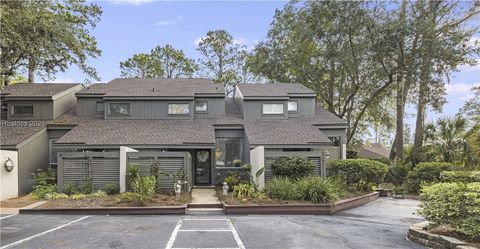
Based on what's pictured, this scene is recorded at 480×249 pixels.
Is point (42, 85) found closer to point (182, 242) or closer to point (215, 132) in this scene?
point (215, 132)

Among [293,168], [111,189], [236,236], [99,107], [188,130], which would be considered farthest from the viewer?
[99,107]

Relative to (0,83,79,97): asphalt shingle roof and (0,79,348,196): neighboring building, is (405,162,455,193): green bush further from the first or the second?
(0,83,79,97): asphalt shingle roof

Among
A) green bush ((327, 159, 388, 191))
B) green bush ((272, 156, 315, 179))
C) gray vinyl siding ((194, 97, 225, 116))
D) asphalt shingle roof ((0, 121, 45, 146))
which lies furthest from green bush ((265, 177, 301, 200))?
asphalt shingle roof ((0, 121, 45, 146))

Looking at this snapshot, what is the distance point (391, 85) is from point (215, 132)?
48.5ft

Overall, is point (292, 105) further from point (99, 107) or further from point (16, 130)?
point (16, 130)

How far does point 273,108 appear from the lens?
22250 millimetres

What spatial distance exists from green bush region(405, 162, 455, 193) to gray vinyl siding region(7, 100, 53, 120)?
65.3 feet

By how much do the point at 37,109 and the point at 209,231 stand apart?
1651 centimetres

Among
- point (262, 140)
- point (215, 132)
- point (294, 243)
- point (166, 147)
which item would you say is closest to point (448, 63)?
point (262, 140)

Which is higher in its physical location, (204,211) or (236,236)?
(236,236)

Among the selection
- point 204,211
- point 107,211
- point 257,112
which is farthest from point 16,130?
point 257,112

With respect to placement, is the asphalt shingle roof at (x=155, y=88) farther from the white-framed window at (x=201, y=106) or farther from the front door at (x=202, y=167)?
Answer: the front door at (x=202, y=167)

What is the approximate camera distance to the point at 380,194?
1788 cm

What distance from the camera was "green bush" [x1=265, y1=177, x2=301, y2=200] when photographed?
1324 centimetres
